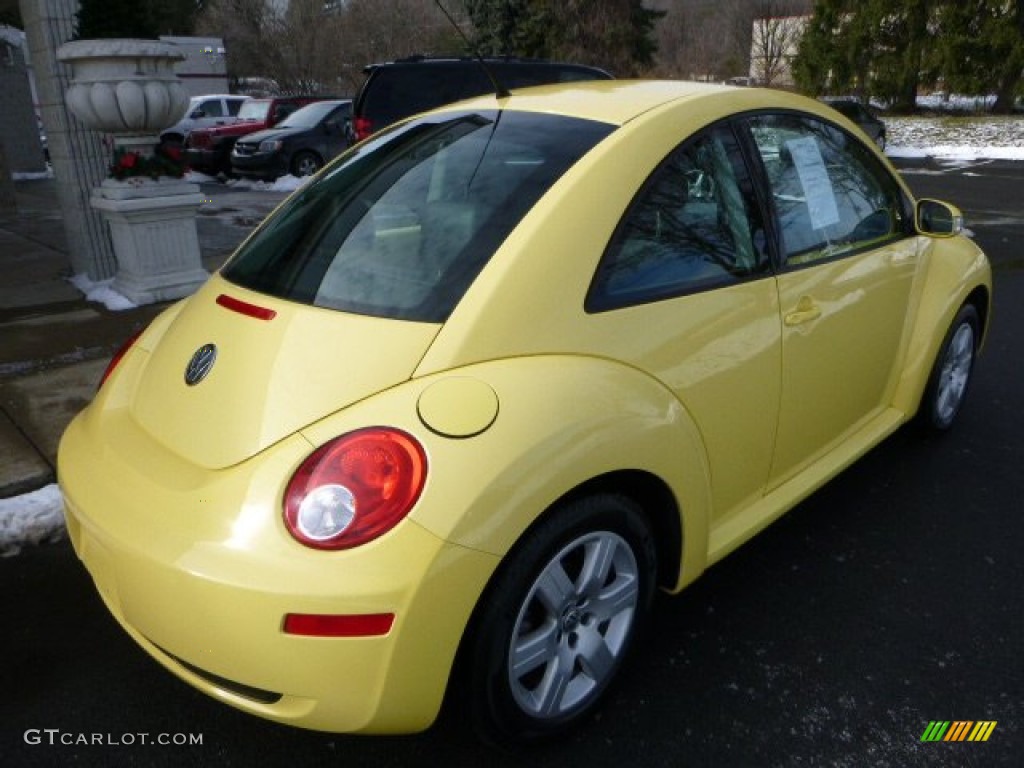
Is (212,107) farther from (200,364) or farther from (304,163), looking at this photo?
(200,364)

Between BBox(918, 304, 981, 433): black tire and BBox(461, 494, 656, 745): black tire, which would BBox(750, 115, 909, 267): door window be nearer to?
BBox(918, 304, 981, 433): black tire

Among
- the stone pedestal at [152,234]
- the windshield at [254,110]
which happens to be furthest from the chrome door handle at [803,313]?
the windshield at [254,110]

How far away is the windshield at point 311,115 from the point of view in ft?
48.6

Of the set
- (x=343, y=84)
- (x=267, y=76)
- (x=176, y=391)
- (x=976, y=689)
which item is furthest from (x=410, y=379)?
(x=267, y=76)

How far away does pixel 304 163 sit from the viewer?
1460cm

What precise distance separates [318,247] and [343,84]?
3312 cm

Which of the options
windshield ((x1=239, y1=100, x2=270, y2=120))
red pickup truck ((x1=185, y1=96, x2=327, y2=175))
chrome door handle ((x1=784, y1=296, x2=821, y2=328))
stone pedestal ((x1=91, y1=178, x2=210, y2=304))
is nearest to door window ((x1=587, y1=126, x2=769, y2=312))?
chrome door handle ((x1=784, y1=296, x2=821, y2=328))

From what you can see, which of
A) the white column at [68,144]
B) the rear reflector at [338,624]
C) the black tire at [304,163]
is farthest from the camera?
the black tire at [304,163]

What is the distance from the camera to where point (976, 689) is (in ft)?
7.61

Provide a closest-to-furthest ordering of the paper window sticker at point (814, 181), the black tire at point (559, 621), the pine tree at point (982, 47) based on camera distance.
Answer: the black tire at point (559, 621) < the paper window sticker at point (814, 181) < the pine tree at point (982, 47)

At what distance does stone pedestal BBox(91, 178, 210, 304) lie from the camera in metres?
6.12

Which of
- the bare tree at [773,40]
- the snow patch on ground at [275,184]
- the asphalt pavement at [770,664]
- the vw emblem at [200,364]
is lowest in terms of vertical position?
the snow patch on ground at [275,184]

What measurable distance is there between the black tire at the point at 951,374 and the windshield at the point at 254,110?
53.7ft

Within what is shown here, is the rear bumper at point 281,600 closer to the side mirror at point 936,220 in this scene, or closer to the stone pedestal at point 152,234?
the side mirror at point 936,220
